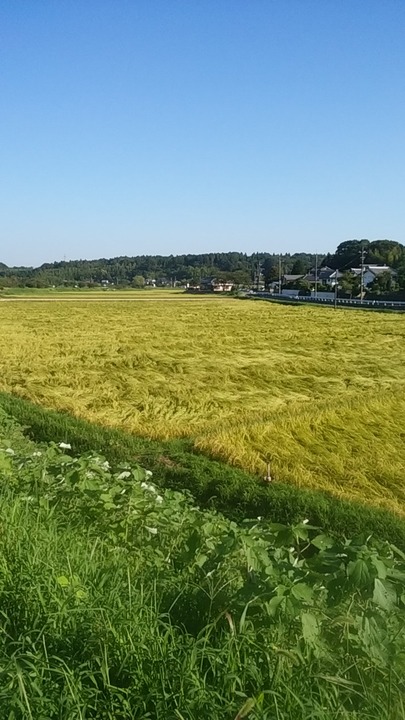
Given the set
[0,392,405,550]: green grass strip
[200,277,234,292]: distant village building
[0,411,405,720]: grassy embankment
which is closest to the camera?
[0,411,405,720]: grassy embankment

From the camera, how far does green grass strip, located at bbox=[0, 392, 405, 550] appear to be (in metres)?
7.91

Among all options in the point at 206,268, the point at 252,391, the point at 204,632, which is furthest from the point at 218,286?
the point at 204,632

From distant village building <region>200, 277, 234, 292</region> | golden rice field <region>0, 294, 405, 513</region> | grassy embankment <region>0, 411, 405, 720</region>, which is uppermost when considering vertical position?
grassy embankment <region>0, 411, 405, 720</region>

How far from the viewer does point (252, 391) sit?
16125mm

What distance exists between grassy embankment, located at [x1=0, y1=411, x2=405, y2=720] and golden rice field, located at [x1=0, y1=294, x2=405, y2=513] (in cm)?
565

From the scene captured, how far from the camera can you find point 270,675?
2400 millimetres

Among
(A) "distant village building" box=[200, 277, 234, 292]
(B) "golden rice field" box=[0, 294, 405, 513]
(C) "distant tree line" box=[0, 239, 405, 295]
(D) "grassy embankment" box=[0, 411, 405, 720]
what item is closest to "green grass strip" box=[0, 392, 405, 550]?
(B) "golden rice field" box=[0, 294, 405, 513]

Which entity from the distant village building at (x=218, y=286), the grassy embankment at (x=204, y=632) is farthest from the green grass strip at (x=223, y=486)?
the distant village building at (x=218, y=286)

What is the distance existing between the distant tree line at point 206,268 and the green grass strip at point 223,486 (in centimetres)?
5926

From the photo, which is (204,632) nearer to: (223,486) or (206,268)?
(223,486)

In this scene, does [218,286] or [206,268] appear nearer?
[218,286]

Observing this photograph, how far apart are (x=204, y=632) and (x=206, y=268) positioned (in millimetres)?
155877

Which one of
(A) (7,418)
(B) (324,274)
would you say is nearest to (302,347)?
(A) (7,418)

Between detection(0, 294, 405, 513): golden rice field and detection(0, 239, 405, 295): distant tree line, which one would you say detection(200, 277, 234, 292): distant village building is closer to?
detection(0, 239, 405, 295): distant tree line
